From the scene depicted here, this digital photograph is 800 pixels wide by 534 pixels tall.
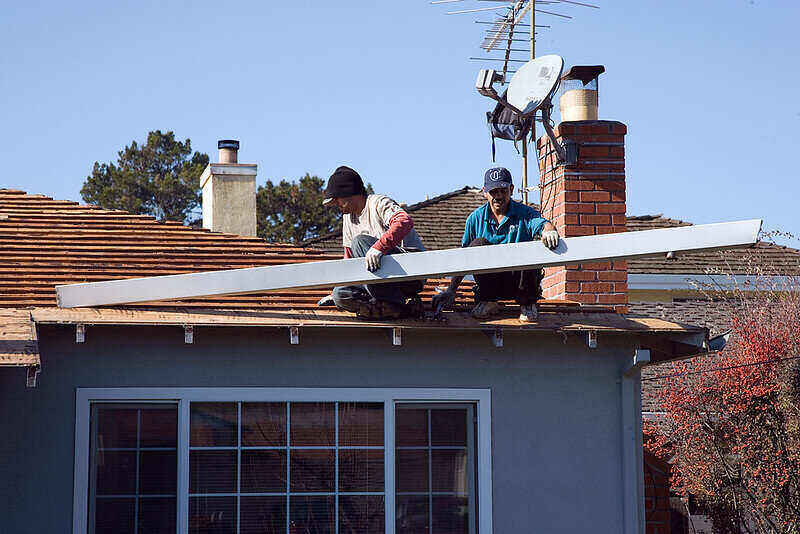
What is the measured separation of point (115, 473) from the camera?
24.7 ft

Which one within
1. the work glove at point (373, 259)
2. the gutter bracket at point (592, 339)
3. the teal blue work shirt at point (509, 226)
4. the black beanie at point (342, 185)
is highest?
the black beanie at point (342, 185)

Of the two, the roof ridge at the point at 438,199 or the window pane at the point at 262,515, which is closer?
the window pane at the point at 262,515

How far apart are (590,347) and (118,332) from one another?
356cm

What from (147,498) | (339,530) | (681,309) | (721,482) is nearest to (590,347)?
(339,530)

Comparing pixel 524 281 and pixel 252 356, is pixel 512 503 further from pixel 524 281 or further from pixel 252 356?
pixel 252 356

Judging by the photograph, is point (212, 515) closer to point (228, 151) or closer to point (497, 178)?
point (497, 178)

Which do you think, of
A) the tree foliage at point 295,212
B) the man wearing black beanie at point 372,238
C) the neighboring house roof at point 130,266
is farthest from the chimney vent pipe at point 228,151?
the tree foliage at point 295,212

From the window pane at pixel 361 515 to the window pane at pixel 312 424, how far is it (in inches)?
17.5

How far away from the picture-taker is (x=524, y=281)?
7.90m

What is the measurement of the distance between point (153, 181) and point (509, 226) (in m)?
34.0

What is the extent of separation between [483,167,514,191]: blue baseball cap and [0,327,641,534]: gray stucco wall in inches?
46.0

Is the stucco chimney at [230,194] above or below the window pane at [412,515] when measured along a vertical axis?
above

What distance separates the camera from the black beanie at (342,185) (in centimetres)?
775

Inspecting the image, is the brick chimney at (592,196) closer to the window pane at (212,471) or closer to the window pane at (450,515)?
the window pane at (450,515)
